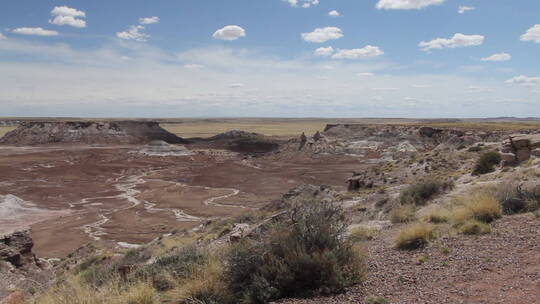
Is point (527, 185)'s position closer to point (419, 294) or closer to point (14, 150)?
point (419, 294)

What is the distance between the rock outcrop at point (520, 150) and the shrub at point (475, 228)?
38.8 ft

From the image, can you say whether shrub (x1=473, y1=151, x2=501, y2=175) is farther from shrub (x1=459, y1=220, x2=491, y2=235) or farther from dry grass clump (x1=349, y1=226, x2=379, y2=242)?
shrub (x1=459, y1=220, x2=491, y2=235)

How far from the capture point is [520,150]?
1909cm

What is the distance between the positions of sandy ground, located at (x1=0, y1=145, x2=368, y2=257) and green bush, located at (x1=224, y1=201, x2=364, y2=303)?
71.7 feet

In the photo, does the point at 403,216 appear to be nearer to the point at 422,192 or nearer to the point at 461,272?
the point at 422,192

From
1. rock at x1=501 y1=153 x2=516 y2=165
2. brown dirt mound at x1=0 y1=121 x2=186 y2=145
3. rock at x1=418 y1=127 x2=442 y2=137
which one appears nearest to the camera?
rock at x1=501 y1=153 x2=516 y2=165

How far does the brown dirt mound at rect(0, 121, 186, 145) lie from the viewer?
327 feet

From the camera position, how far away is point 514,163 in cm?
1858

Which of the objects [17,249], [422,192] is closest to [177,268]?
[422,192]

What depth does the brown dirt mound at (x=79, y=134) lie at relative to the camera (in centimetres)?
9969

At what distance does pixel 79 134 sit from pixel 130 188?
59.8 meters

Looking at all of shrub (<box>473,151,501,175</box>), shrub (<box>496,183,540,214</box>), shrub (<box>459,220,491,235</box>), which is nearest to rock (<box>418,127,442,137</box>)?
Answer: shrub (<box>473,151,501,175</box>)

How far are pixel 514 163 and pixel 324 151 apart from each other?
187 feet

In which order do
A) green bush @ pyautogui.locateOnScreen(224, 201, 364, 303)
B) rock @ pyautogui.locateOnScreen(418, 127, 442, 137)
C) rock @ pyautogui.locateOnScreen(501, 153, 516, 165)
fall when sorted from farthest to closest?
rock @ pyautogui.locateOnScreen(418, 127, 442, 137) → rock @ pyautogui.locateOnScreen(501, 153, 516, 165) → green bush @ pyautogui.locateOnScreen(224, 201, 364, 303)
